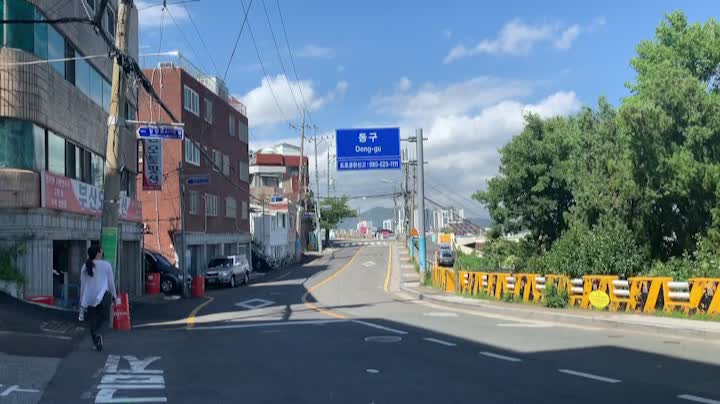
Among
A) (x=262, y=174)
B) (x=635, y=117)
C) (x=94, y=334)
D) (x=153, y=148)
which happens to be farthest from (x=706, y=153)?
(x=262, y=174)

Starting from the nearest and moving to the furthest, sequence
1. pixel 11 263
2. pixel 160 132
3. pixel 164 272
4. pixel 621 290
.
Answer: pixel 160 132 → pixel 621 290 → pixel 11 263 → pixel 164 272

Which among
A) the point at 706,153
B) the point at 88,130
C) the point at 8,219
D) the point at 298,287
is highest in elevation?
the point at 88,130

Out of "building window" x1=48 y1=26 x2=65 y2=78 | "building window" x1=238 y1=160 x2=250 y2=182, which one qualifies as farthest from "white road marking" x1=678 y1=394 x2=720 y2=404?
"building window" x1=238 y1=160 x2=250 y2=182

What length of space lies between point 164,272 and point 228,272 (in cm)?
392

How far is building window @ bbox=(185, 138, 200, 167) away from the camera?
136 ft

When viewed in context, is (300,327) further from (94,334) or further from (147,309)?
(147,309)

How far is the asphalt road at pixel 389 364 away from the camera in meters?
7.84

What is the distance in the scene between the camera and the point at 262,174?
3319 inches

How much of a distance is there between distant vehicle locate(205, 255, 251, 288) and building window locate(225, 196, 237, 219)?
35.9ft

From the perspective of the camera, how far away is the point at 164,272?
32.5 metres

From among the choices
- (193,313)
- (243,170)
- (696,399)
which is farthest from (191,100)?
(696,399)

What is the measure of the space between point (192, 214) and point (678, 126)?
97.4 feet

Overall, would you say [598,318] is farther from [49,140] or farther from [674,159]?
[49,140]

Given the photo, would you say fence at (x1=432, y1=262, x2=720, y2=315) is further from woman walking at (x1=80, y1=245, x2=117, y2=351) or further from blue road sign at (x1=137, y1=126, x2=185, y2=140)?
woman walking at (x1=80, y1=245, x2=117, y2=351)
